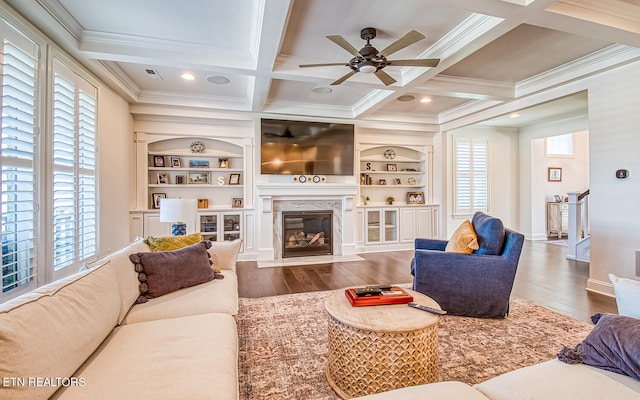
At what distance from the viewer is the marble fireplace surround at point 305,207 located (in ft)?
17.5

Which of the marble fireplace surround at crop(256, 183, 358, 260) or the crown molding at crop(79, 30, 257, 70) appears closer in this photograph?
the crown molding at crop(79, 30, 257, 70)

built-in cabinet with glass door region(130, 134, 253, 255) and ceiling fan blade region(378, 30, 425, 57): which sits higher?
ceiling fan blade region(378, 30, 425, 57)

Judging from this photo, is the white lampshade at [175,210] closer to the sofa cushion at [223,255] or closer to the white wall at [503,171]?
the sofa cushion at [223,255]

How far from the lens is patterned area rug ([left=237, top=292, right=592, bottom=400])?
1.87 metres

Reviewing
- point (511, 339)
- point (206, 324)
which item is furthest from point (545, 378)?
point (206, 324)

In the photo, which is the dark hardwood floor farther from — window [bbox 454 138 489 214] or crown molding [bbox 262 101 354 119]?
crown molding [bbox 262 101 354 119]

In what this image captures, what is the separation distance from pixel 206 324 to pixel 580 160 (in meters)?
10.0

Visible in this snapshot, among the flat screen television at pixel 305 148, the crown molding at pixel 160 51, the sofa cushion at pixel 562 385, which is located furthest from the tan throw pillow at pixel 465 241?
the flat screen television at pixel 305 148

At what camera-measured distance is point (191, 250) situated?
245cm

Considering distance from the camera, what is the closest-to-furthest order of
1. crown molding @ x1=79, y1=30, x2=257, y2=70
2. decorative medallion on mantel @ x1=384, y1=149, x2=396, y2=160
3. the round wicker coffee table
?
1. the round wicker coffee table
2. crown molding @ x1=79, y1=30, x2=257, y2=70
3. decorative medallion on mantel @ x1=384, y1=149, x2=396, y2=160

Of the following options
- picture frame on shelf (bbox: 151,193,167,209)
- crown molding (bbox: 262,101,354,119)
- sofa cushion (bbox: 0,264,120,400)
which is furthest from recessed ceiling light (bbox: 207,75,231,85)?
sofa cushion (bbox: 0,264,120,400)

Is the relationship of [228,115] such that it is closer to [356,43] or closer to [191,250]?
[356,43]

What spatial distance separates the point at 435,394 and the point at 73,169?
11.9ft

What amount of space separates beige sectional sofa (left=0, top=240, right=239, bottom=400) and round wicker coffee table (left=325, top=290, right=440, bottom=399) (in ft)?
2.08
